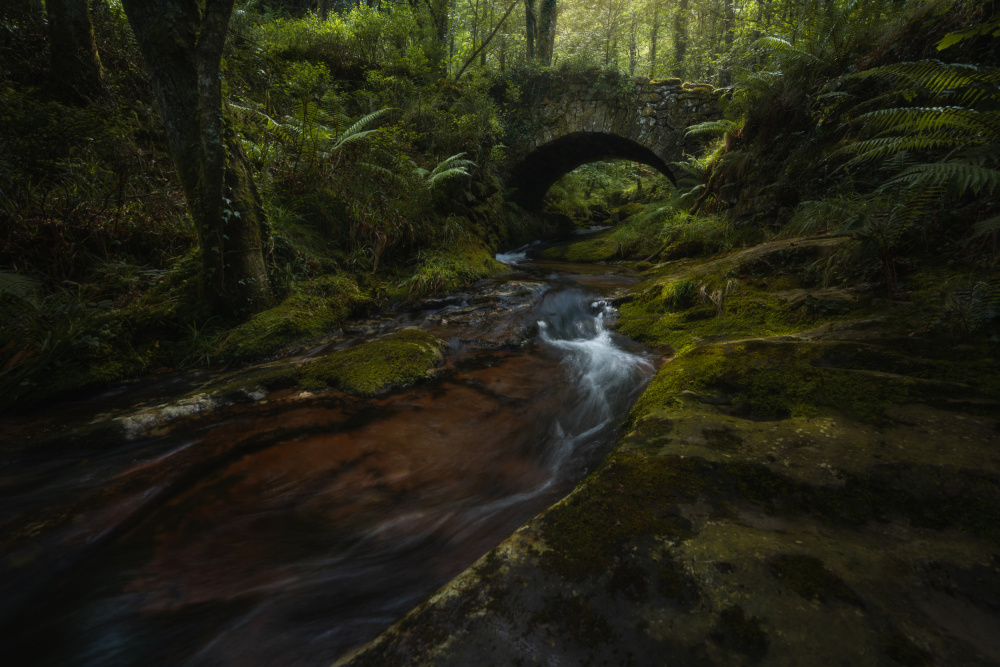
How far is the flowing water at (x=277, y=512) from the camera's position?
1.42m

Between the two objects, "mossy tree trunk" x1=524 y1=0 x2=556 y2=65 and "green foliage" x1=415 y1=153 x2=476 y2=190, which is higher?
"mossy tree trunk" x1=524 y1=0 x2=556 y2=65

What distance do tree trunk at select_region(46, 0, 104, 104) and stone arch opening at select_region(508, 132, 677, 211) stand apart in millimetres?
9491

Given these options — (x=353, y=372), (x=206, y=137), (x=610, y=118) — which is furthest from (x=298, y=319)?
(x=610, y=118)

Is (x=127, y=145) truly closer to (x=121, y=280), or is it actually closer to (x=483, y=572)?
(x=121, y=280)

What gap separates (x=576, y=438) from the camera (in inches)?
110

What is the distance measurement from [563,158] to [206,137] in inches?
474

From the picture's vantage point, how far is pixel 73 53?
4867 mm

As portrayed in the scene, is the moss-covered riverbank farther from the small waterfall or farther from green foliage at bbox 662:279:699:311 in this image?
green foliage at bbox 662:279:699:311

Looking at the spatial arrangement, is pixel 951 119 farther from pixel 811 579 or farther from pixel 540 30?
pixel 540 30

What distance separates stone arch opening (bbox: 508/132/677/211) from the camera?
12.1m

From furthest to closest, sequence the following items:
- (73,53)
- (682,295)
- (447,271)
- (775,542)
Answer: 1. (447,271)
2. (73,53)
3. (682,295)
4. (775,542)

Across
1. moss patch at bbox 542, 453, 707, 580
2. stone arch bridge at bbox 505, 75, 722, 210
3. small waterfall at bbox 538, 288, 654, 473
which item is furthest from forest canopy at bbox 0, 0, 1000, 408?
stone arch bridge at bbox 505, 75, 722, 210

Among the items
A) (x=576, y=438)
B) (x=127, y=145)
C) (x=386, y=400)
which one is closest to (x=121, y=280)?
(x=127, y=145)

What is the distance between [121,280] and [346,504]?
12.1ft
